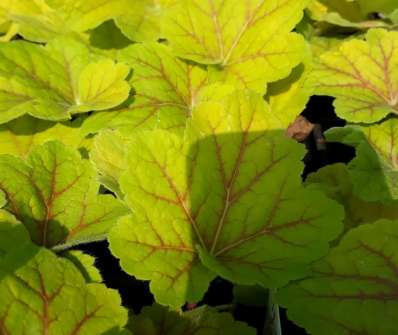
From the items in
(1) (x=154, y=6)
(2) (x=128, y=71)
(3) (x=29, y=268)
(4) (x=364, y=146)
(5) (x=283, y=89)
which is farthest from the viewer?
(1) (x=154, y=6)

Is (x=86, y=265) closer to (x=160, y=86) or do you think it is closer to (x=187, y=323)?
(x=187, y=323)

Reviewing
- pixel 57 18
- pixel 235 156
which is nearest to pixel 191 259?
pixel 235 156

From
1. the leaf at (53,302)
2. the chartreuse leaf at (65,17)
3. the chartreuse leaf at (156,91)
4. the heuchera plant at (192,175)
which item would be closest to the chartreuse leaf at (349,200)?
the heuchera plant at (192,175)

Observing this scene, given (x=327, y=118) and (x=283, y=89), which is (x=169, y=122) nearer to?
(x=283, y=89)

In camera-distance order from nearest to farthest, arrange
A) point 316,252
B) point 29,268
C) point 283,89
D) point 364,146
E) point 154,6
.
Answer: point 29,268 < point 316,252 < point 364,146 < point 283,89 < point 154,6

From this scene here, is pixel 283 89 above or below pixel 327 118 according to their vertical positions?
above

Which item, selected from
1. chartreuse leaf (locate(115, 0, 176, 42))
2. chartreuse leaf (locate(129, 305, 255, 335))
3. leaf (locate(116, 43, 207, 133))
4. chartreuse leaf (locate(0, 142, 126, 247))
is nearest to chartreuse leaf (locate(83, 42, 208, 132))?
leaf (locate(116, 43, 207, 133))
